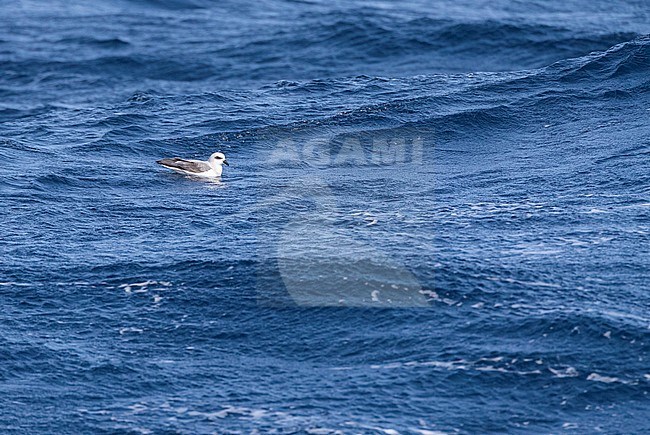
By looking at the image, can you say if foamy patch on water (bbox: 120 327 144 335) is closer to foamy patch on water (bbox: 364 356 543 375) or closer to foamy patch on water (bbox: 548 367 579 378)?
foamy patch on water (bbox: 364 356 543 375)

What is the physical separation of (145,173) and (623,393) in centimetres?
1285

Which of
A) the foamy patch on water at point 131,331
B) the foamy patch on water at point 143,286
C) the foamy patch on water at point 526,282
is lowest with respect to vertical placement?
the foamy patch on water at point 131,331

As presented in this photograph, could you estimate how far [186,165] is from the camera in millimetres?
23484

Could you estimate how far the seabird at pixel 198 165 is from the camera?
76.6ft

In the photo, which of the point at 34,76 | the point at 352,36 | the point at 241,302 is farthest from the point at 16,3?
the point at 241,302

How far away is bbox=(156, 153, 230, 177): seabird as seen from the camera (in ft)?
76.6

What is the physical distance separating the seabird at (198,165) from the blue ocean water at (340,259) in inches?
10.5

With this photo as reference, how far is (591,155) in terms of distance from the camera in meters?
23.8

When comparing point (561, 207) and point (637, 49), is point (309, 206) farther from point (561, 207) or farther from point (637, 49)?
point (637, 49)

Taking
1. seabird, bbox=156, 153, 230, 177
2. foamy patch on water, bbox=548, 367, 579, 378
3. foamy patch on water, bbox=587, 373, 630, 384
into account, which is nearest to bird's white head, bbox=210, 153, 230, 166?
seabird, bbox=156, 153, 230, 177

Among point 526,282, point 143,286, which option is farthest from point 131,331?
point 526,282

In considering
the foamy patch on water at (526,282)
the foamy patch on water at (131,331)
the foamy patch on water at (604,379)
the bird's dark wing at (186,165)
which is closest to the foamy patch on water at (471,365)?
the foamy patch on water at (604,379)

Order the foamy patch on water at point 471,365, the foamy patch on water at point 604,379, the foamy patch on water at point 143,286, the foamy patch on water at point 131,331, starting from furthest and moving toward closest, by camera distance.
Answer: the foamy patch on water at point 143,286 → the foamy patch on water at point 131,331 → the foamy patch on water at point 471,365 → the foamy patch on water at point 604,379

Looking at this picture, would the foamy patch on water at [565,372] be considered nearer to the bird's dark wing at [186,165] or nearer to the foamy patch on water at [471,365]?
the foamy patch on water at [471,365]
